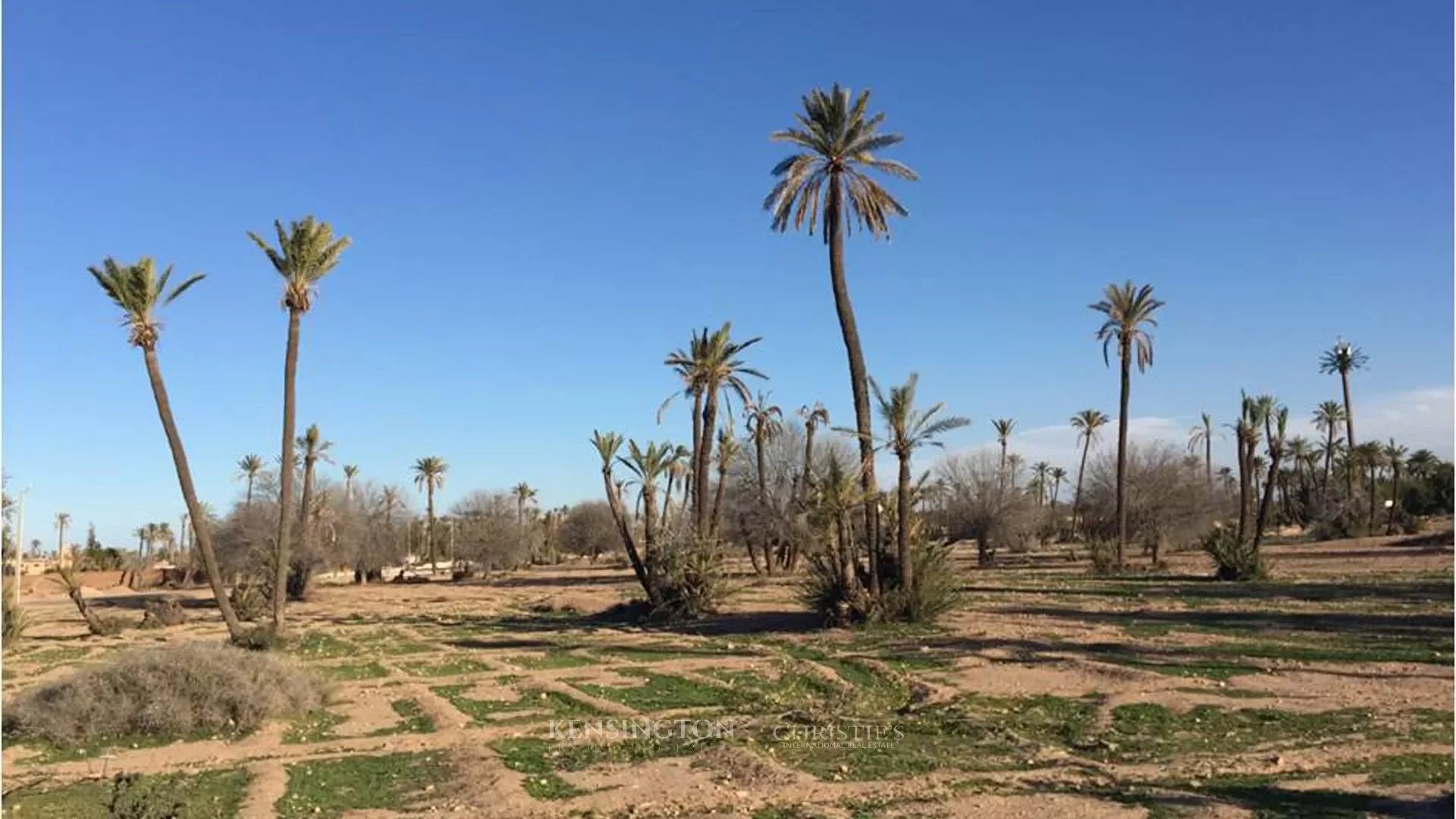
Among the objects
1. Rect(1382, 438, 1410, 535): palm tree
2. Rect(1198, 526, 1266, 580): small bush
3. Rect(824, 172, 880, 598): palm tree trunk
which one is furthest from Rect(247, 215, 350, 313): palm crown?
Rect(1382, 438, 1410, 535): palm tree

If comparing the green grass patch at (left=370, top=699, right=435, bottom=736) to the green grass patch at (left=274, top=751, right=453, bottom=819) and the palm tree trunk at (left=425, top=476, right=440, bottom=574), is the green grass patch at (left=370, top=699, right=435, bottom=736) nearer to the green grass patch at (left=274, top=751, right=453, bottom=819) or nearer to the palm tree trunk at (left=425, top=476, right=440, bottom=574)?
the green grass patch at (left=274, top=751, right=453, bottom=819)

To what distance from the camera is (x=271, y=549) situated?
42.5 metres

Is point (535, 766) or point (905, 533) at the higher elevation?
point (905, 533)

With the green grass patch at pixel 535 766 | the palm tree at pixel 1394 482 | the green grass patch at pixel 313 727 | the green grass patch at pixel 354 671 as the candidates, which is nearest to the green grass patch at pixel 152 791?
the green grass patch at pixel 313 727

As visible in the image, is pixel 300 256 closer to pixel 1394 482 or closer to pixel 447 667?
pixel 447 667

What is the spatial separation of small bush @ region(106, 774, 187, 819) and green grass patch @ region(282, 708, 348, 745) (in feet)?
7.85

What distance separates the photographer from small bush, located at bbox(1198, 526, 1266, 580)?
33594 millimetres

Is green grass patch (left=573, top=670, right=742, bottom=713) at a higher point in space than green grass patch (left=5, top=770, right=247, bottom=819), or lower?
higher

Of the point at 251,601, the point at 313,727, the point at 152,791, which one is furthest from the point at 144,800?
the point at 251,601

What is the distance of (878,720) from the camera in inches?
552

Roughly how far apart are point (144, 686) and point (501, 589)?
1444 inches

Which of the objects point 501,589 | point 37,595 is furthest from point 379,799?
point 37,595

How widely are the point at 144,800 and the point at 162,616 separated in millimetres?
28939

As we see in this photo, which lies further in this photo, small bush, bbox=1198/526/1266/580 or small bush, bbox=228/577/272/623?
small bush, bbox=228/577/272/623
